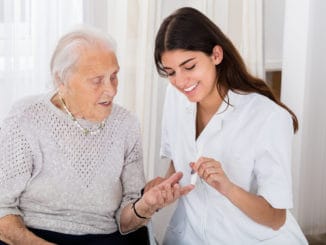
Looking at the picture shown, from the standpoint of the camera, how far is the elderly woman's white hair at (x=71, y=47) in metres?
1.61

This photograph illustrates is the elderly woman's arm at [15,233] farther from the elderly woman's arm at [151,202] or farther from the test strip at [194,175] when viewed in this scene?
the test strip at [194,175]

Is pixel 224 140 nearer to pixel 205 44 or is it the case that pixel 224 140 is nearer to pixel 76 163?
pixel 205 44

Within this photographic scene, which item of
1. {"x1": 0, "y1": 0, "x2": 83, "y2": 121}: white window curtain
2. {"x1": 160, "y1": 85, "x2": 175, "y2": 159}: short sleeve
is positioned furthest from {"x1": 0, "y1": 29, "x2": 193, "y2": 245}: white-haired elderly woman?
{"x1": 0, "y1": 0, "x2": 83, "y2": 121}: white window curtain

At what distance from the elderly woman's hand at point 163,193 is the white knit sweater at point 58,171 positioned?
13 cm

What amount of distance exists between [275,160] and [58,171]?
2.23 ft

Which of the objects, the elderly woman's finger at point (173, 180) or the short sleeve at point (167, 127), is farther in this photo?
the short sleeve at point (167, 127)

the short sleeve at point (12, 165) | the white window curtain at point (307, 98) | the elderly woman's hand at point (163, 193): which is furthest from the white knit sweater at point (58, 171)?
the white window curtain at point (307, 98)

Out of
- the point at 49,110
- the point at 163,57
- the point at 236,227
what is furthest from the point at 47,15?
the point at 236,227

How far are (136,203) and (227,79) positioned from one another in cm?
49

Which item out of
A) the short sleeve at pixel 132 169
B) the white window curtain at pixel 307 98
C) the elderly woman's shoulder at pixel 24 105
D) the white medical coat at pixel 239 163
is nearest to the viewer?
the white medical coat at pixel 239 163

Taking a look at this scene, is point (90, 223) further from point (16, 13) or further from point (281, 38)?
point (281, 38)

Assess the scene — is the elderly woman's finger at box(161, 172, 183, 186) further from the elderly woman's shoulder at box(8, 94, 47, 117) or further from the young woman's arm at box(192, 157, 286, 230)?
the elderly woman's shoulder at box(8, 94, 47, 117)

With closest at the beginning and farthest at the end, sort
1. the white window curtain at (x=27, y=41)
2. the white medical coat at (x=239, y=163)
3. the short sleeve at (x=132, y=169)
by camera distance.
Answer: the white medical coat at (x=239, y=163) < the short sleeve at (x=132, y=169) < the white window curtain at (x=27, y=41)

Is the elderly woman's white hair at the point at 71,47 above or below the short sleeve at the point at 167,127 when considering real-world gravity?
above
